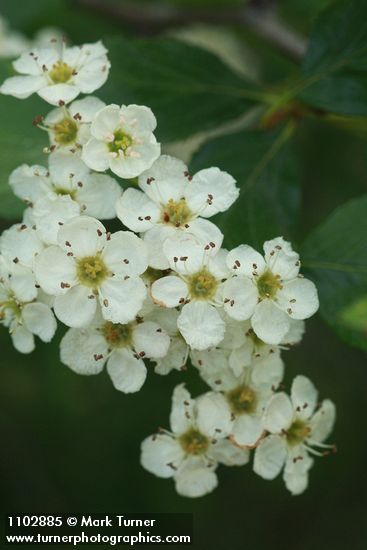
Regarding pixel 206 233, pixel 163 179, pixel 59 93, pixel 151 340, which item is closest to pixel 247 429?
pixel 151 340

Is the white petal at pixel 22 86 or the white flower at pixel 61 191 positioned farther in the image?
the white petal at pixel 22 86

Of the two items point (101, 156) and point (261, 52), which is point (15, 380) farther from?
point (101, 156)

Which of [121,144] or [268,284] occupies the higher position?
[121,144]

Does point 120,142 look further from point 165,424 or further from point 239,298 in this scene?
point 165,424

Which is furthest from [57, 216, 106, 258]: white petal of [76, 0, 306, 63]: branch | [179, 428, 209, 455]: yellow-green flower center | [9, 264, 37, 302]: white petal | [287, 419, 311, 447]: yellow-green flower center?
[76, 0, 306, 63]: branch

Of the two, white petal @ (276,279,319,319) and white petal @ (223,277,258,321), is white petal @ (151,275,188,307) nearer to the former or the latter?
white petal @ (223,277,258,321)

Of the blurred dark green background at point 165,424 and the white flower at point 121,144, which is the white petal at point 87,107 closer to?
the white flower at point 121,144

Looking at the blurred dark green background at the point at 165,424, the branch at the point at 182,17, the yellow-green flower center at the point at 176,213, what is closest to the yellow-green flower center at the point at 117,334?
the yellow-green flower center at the point at 176,213
